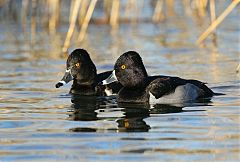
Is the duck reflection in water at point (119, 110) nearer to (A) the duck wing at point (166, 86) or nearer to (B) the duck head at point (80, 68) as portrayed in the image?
(A) the duck wing at point (166, 86)

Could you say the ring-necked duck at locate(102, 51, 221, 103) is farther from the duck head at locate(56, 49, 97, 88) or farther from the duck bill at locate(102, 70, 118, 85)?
the duck head at locate(56, 49, 97, 88)

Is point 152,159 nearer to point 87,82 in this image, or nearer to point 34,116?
point 34,116

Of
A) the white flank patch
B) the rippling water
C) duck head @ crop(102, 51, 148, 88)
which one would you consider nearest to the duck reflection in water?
the rippling water

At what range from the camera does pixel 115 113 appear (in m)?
10.5

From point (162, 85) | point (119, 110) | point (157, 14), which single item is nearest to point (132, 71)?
point (162, 85)

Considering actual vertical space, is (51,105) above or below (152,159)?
above

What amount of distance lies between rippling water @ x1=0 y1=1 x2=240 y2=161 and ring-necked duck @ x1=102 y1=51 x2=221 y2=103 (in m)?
0.27

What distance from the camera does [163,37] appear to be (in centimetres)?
1992

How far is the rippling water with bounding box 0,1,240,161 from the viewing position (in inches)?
309

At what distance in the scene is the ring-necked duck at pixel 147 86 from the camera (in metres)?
11.4

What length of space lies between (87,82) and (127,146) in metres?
5.00

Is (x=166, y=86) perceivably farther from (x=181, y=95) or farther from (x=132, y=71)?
(x=132, y=71)


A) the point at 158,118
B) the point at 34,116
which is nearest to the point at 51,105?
the point at 34,116

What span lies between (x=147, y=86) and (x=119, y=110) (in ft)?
3.14
